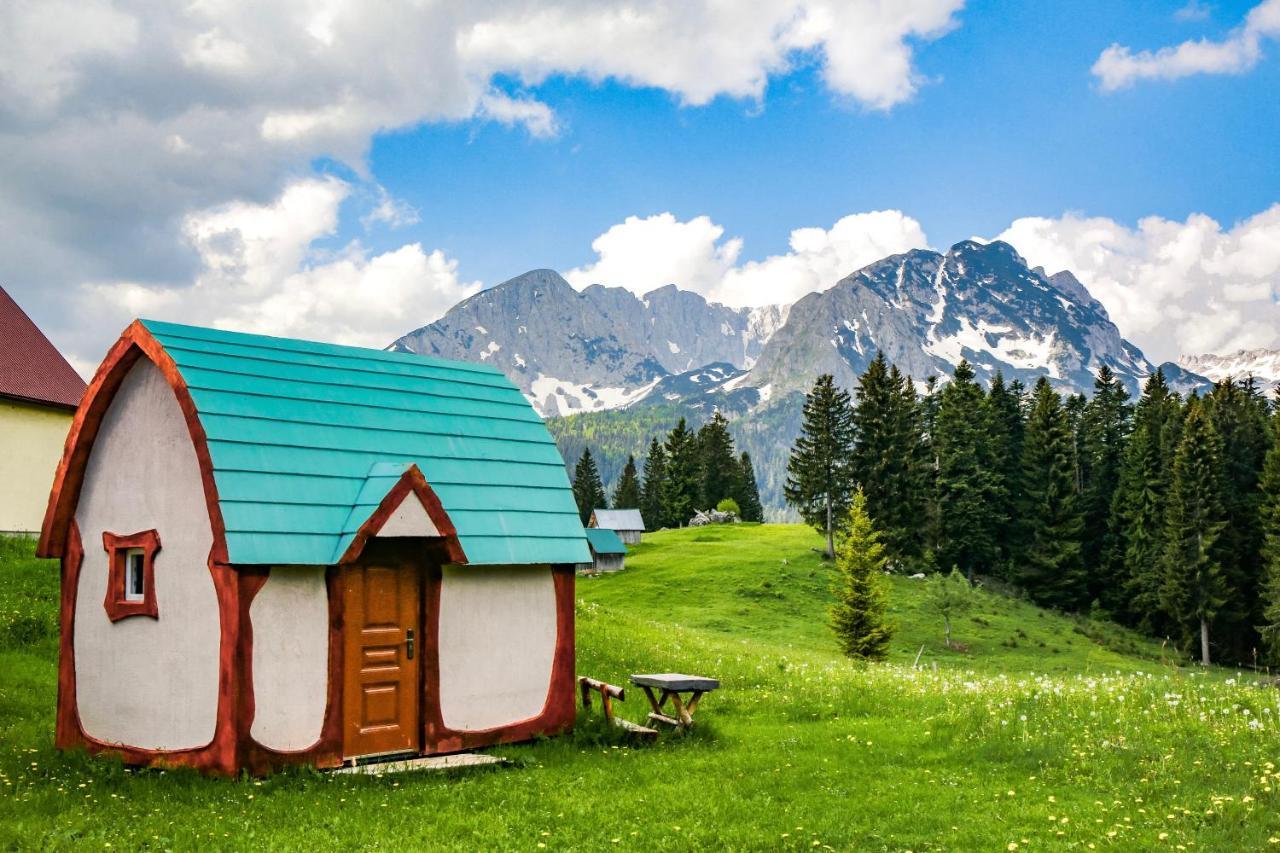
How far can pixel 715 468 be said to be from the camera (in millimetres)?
112312

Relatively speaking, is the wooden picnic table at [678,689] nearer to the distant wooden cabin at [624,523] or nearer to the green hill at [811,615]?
the green hill at [811,615]

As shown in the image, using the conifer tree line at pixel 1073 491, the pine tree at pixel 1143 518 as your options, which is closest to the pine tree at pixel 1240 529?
the conifer tree line at pixel 1073 491

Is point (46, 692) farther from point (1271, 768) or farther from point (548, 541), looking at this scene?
point (1271, 768)

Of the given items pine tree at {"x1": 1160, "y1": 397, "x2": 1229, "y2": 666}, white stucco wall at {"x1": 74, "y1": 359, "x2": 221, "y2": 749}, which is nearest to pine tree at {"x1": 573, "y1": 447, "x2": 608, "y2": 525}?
pine tree at {"x1": 1160, "y1": 397, "x2": 1229, "y2": 666}

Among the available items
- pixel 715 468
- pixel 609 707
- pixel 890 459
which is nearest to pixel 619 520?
pixel 715 468

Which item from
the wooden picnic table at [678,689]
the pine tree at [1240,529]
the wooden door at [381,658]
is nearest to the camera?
the wooden door at [381,658]

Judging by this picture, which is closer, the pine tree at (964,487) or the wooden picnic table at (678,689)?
the wooden picnic table at (678,689)

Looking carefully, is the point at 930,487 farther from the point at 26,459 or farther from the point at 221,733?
the point at 221,733

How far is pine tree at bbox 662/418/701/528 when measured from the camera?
349 ft

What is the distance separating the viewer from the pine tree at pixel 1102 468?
233 ft

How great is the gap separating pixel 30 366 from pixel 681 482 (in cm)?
8184

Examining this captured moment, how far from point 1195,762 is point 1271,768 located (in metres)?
0.76

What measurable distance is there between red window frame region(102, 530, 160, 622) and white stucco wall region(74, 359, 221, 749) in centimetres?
10

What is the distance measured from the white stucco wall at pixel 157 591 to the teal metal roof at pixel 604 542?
2252 inches
